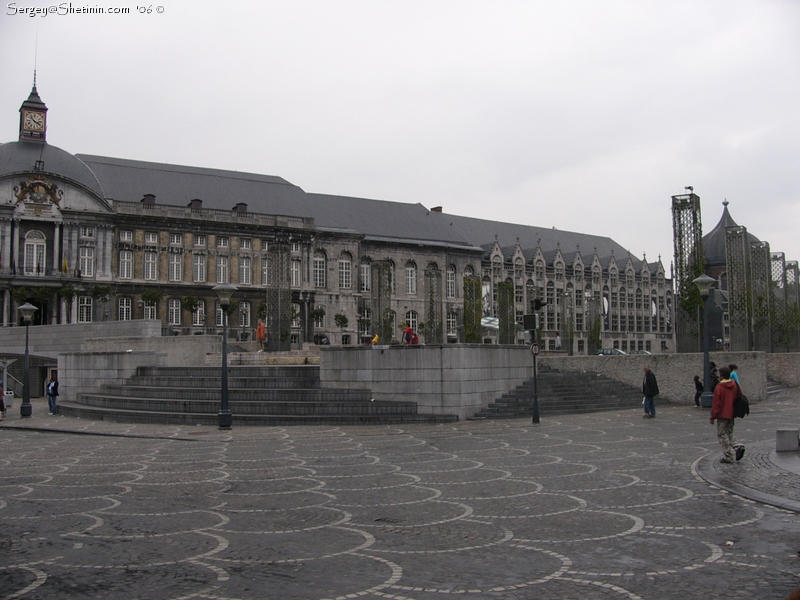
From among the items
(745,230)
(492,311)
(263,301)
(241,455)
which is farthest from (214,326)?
(241,455)

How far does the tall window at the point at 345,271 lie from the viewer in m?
85.7

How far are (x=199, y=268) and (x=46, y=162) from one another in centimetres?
1682

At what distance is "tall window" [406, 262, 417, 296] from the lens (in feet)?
299

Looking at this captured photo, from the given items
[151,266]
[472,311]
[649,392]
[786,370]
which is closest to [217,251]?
[151,266]

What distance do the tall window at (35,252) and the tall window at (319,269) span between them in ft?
87.3

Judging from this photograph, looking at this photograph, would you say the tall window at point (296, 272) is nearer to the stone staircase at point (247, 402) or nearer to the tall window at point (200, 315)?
the tall window at point (200, 315)

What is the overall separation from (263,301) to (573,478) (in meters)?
67.1

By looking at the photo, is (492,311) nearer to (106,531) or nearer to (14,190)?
(14,190)

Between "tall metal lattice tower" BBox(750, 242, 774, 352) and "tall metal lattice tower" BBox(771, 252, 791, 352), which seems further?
"tall metal lattice tower" BBox(771, 252, 791, 352)

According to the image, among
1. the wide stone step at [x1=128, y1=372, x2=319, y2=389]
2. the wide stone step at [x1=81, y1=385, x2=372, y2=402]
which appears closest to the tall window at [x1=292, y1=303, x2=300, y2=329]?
the wide stone step at [x1=128, y1=372, x2=319, y2=389]

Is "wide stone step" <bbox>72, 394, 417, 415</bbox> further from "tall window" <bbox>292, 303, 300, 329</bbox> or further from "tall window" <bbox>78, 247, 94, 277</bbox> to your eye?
"tall window" <bbox>292, 303, 300, 329</bbox>

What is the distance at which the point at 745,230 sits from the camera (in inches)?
1683

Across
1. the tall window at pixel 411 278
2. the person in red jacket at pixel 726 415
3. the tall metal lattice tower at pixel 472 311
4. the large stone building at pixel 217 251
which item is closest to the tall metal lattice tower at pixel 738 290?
the large stone building at pixel 217 251

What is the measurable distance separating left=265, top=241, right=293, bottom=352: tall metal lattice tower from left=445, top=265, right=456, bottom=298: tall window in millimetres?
51699
